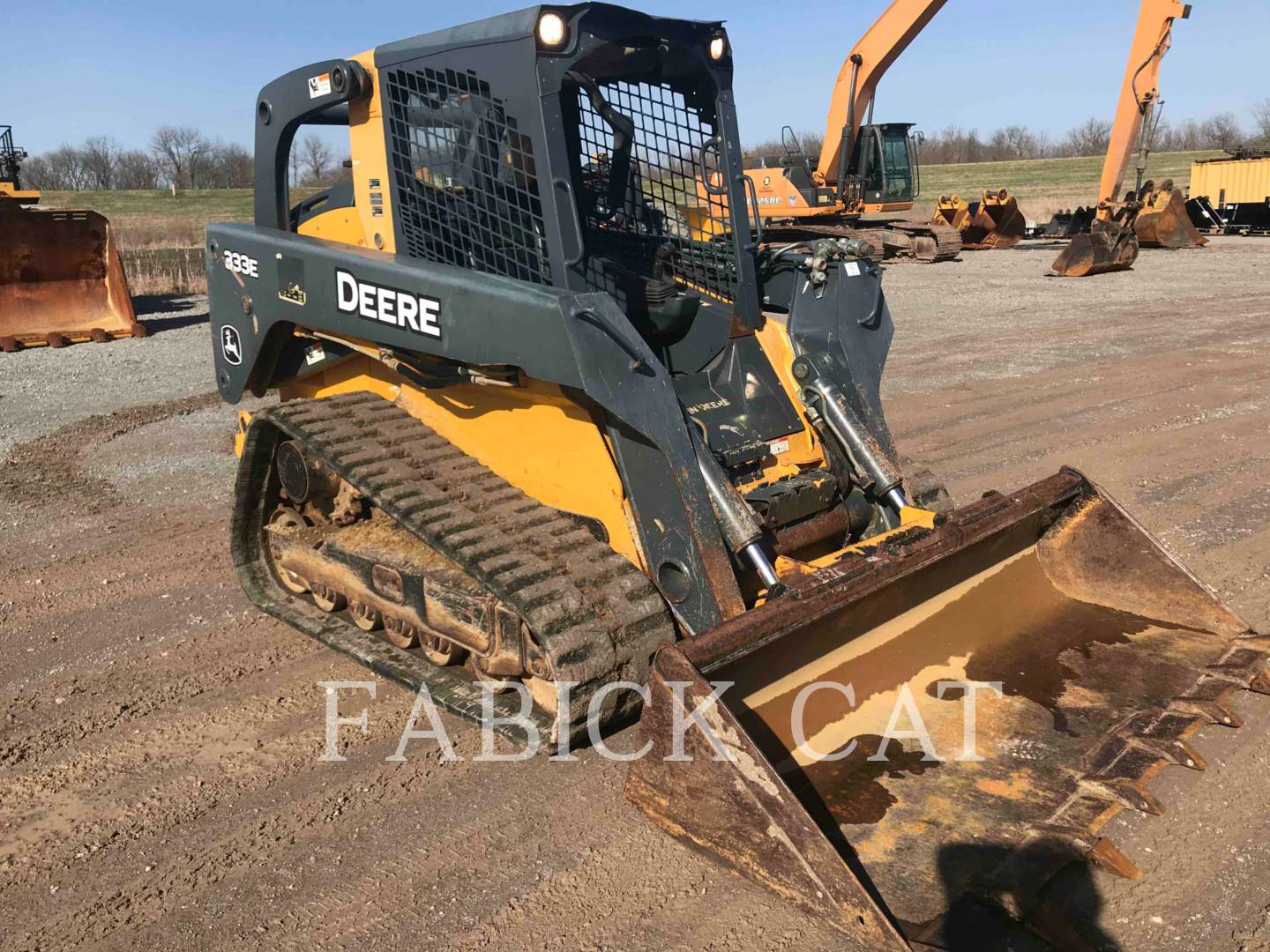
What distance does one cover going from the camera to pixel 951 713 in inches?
143

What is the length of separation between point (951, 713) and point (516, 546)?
155 centimetres

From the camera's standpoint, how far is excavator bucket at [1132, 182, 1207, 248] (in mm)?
23359

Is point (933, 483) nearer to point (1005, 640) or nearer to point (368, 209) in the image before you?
point (1005, 640)

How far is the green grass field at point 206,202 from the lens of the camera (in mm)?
19750

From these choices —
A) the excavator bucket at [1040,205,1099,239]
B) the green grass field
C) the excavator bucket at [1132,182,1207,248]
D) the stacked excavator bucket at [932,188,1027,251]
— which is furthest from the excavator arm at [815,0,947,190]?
the excavator bucket at [1040,205,1099,239]

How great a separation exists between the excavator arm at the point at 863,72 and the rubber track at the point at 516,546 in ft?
57.2

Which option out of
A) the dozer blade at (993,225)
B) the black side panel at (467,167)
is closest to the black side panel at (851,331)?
the black side panel at (467,167)

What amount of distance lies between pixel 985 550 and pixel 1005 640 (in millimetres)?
344

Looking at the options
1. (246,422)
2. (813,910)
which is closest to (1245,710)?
(813,910)

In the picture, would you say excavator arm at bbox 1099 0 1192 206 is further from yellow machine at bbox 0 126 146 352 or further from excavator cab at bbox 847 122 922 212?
yellow machine at bbox 0 126 146 352

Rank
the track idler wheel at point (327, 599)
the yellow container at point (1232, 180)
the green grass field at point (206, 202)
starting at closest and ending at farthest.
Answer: the track idler wheel at point (327, 599) < the green grass field at point (206, 202) < the yellow container at point (1232, 180)

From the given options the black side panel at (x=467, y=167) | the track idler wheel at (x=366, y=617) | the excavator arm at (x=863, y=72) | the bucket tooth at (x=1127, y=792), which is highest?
the excavator arm at (x=863, y=72)

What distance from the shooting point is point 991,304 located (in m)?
15.4

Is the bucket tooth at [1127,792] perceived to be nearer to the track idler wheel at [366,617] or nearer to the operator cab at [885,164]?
the track idler wheel at [366,617]
